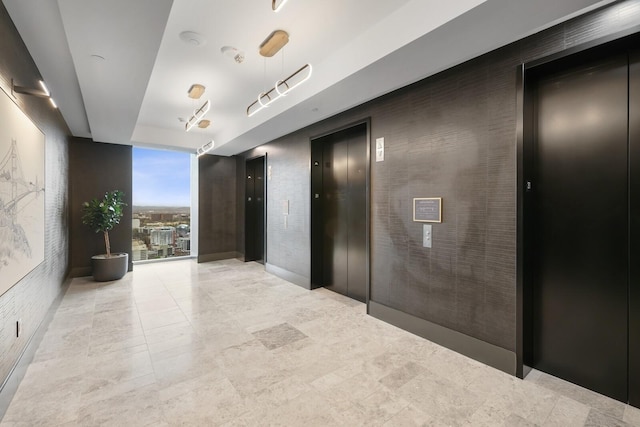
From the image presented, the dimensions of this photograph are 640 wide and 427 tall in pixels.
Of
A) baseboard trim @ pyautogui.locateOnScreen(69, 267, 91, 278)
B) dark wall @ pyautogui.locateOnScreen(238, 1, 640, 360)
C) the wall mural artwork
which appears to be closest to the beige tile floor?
dark wall @ pyautogui.locateOnScreen(238, 1, 640, 360)

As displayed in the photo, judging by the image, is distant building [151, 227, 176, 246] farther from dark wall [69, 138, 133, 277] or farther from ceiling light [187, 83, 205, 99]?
ceiling light [187, 83, 205, 99]

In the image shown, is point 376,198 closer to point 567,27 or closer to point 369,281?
point 369,281

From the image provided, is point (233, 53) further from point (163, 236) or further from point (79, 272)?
point (163, 236)

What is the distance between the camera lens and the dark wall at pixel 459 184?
2.57 meters

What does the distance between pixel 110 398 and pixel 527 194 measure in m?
4.06

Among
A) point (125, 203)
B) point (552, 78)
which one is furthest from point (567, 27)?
point (125, 203)

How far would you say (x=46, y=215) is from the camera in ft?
12.5

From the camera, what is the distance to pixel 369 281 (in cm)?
402

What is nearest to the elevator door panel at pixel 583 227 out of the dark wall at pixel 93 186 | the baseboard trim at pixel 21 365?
the baseboard trim at pixel 21 365

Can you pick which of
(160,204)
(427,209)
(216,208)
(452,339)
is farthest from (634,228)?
(160,204)

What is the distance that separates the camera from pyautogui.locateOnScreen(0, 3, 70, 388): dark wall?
231cm

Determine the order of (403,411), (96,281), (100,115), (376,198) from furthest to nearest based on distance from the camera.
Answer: (96,281) → (100,115) → (376,198) → (403,411)

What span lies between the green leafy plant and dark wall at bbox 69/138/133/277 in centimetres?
26

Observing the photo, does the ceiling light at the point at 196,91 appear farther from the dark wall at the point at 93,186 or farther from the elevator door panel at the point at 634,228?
the elevator door panel at the point at 634,228
